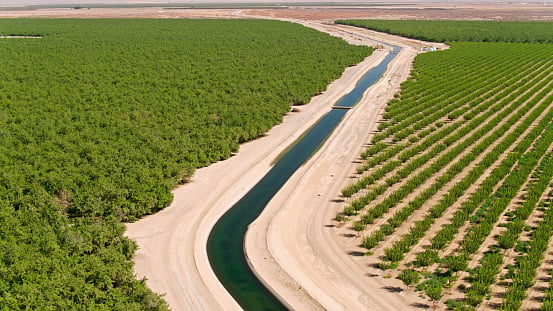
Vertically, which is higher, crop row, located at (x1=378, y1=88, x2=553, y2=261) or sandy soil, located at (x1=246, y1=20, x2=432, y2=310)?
crop row, located at (x1=378, y1=88, x2=553, y2=261)

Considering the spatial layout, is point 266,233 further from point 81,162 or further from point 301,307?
point 81,162

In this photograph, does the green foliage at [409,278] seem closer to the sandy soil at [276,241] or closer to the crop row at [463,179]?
the sandy soil at [276,241]

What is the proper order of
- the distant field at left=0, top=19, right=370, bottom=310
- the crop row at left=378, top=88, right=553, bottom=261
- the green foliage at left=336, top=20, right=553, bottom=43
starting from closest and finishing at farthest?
the distant field at left=0, top=19, right=370, bottom=310
the crop row at left=378, top=88, right=553, bottom=261
the green foliage at left=336, top=20, right=553, bottom=43

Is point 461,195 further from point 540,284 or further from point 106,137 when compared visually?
point 106,137

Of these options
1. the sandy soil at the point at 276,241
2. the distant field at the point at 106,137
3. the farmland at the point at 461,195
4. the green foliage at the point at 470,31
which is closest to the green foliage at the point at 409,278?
the farmland at the point at 461,195

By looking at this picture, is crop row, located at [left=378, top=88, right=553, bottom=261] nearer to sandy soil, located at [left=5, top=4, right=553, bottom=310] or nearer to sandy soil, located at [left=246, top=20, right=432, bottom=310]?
sandy soil, located at [left=5, top=4, right=553, bottom=310]

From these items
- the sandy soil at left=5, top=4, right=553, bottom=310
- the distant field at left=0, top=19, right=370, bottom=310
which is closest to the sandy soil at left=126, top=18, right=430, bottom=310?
the sandy soil at left=5, top=4, right=553, bottom=310
